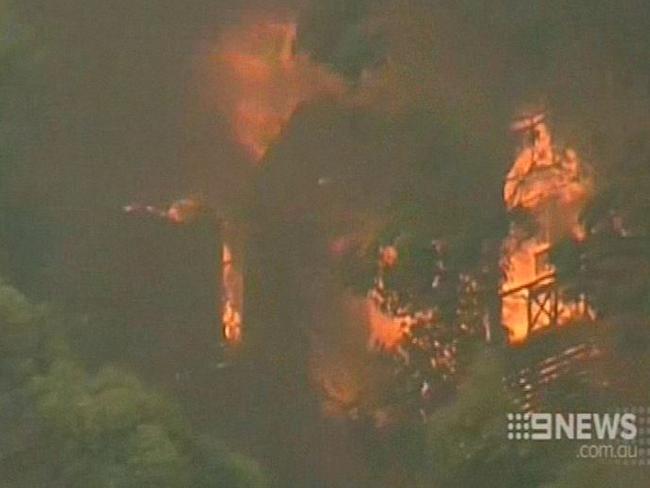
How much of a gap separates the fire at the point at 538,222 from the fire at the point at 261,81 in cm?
31

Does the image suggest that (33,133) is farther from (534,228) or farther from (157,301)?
(534,228)

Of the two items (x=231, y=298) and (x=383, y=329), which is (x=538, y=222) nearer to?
(x=383, y=329)

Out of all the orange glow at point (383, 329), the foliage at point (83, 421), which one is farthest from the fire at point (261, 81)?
the foliage at point (83, 421)

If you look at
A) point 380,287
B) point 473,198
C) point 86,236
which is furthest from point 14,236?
point 473,198

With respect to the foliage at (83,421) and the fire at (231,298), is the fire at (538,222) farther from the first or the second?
the foliage at (83,421)

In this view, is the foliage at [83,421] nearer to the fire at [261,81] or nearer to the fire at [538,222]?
the fire at [261,81]

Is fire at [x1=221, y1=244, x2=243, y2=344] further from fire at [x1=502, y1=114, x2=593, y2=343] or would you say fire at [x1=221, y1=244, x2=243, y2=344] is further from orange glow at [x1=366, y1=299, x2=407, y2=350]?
fire at [x1=502, y1=114, x2=593, y2=343]

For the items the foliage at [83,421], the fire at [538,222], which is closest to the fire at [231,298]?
the foliage at [83,421]

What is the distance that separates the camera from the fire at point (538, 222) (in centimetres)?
221

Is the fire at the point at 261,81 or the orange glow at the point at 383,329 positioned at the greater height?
the fire at the point at 261,81

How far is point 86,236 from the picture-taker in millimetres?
2246

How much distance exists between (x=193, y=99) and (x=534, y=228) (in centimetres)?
54

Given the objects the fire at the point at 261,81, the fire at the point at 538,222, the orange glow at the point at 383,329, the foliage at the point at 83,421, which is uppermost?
the fire at the point at 261,81

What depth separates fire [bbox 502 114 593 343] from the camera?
2213mm
